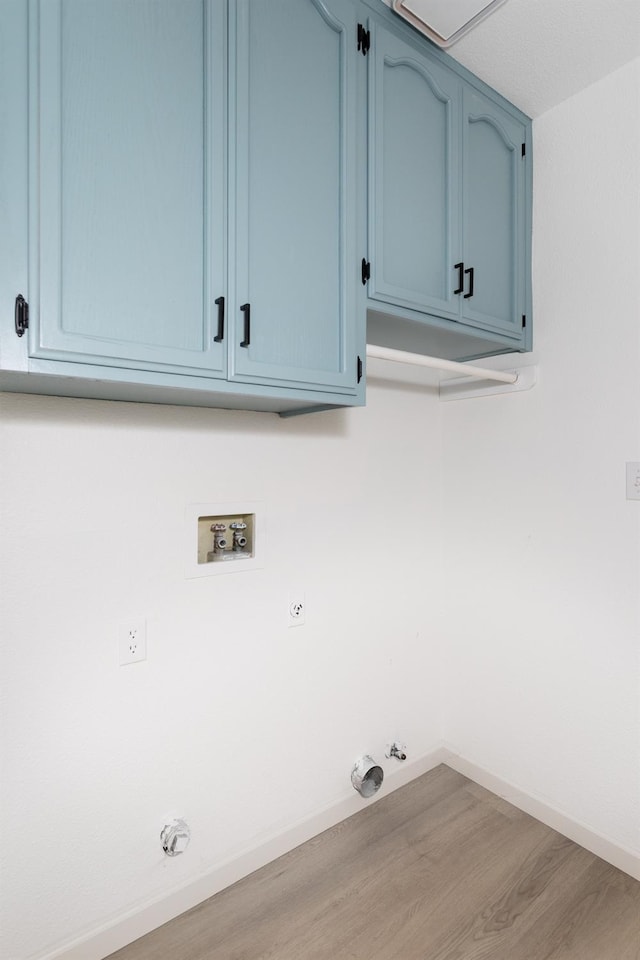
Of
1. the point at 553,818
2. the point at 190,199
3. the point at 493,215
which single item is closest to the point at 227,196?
the point at 190,199

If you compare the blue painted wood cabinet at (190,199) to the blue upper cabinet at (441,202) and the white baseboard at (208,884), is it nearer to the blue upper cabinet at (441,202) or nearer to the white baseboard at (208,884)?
the blue upper cabinet at (441,202)

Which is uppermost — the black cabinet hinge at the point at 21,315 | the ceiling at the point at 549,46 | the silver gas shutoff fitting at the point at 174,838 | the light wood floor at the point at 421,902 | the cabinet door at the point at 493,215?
the ceiling at the point at 549,46

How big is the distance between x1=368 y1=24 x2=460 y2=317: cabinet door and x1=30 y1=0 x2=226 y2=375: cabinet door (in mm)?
488

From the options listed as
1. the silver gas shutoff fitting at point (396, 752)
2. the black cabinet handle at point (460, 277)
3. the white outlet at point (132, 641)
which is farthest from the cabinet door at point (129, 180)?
the silver gas shutoff fitting at point (396, 752)

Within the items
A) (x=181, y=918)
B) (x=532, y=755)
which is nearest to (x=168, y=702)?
(x=181, y=918)

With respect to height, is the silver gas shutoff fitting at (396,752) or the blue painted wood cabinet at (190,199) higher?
the blue painted wood cabinet at (190,199)

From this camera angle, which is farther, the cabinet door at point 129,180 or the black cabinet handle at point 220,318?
the black cabinet handle at point 220,318

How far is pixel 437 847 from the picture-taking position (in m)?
1.75

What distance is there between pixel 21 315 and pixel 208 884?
5.23 ft

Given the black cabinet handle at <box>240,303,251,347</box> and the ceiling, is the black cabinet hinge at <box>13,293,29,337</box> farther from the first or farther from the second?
the ceiling

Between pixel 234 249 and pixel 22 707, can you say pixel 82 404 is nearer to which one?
pixel 234 249

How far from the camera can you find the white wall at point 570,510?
1695 mm

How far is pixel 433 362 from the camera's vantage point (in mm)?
1669

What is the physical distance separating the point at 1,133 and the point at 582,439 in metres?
1.74
